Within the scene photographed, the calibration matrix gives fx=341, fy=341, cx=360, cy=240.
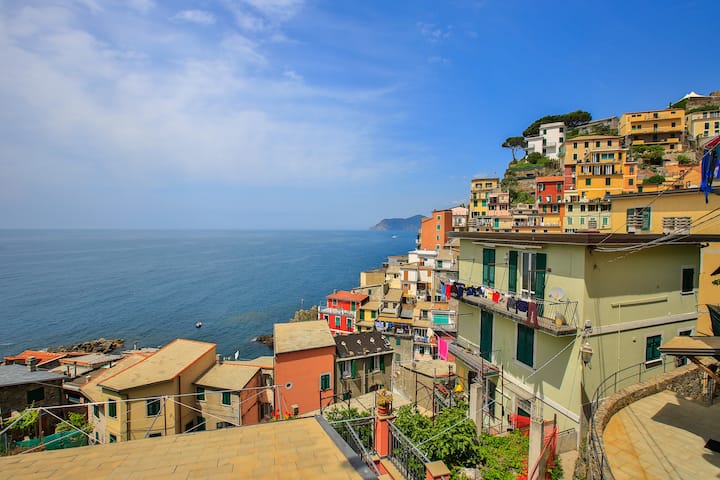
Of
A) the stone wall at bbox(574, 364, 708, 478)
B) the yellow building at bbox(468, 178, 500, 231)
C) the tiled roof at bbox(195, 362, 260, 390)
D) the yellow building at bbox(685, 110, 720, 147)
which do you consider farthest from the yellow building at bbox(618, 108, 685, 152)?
the tiled roof at bbox(195, 362, 260, 390)

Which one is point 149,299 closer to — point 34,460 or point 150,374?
point 150,374

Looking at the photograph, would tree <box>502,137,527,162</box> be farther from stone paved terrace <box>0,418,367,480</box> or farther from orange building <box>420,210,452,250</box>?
stone paved terrace <box>0,418,367,480</box>

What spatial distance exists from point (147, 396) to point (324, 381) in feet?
36.9

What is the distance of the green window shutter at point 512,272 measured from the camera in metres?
13.0

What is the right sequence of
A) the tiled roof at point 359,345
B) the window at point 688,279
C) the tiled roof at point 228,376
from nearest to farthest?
the window at point 688,279
the tiled roof at point 228,376
the tiled roof at point 359,345

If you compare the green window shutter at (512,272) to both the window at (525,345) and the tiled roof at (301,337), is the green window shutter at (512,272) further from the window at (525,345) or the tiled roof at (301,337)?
the tiled roof at (301,337)

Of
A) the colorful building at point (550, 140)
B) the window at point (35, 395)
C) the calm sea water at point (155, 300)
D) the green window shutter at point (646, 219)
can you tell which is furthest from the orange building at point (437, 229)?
the window at point (35, 395)

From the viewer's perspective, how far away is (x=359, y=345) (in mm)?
28422

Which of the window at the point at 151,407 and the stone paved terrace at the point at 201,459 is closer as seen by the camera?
the stone paved terrace at the point at 201,459

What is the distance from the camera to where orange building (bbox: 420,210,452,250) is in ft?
232

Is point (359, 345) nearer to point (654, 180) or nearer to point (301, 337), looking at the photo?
point (301, 337)

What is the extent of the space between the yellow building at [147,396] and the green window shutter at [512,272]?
54.2 feet

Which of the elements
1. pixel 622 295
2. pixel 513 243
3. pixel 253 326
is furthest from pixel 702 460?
pixel 253 326

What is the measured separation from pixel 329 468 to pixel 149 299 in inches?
3274
